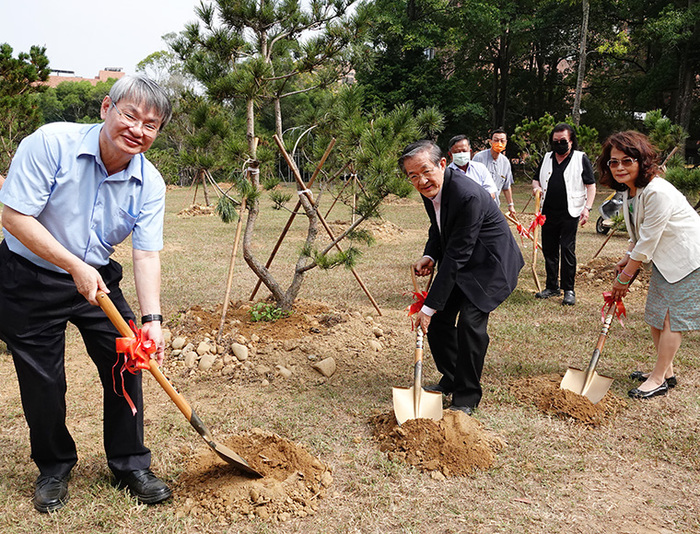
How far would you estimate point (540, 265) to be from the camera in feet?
25.1

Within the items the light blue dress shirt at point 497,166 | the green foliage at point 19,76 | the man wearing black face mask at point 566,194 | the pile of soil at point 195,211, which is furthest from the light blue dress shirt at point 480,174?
the pile of soil at point 195,211

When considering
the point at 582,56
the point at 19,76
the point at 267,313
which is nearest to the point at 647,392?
the point at 267,313

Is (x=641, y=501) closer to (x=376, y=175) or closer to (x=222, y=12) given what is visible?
(x=376, y=175)

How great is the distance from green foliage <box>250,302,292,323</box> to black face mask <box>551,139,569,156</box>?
10.6 feet

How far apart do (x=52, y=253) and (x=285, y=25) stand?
126 inches

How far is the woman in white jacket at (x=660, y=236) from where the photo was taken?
321 centimetres

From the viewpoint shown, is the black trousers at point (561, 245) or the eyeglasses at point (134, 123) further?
the black trousers at point (561, 245)

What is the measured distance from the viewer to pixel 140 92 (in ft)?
6.65

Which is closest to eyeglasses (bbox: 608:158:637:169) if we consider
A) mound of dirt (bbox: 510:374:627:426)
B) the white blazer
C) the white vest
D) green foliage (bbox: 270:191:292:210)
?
the white blazer

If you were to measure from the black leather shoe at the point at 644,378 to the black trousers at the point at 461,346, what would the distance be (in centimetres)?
123

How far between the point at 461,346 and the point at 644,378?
150cm

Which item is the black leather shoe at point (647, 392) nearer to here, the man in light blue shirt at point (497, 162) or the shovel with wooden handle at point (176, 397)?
the shovel with wooden handle at point (176, 397)

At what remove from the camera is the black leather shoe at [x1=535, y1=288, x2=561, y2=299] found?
589cm

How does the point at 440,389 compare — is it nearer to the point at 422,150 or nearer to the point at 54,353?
the point at 422,150
